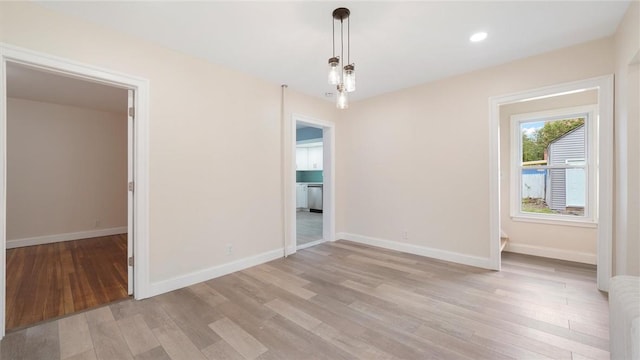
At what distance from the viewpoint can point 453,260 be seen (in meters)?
3.54

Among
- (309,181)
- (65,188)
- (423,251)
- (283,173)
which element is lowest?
(423,251)

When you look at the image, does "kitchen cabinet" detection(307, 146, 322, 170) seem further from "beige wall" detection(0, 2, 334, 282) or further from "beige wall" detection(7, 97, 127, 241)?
"beige wall" detection(7, 97, 127, 241)

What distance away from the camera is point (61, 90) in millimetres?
3992

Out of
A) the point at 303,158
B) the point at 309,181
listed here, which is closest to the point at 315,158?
the point at 303,158

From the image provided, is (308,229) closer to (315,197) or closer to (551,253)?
(315,197)

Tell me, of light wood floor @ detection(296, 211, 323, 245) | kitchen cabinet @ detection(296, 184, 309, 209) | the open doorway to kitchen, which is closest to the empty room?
light wood floor @ detection(296, 211, 323, 245)

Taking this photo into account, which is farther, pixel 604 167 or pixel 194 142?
pixel 194 142

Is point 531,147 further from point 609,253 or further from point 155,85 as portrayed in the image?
point 155,85

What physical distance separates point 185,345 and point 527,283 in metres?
3.44

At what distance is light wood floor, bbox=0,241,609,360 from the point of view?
70.1 inches

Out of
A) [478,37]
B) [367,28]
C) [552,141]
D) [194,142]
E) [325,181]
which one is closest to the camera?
[367,28]

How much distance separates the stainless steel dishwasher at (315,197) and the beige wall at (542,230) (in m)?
5.17

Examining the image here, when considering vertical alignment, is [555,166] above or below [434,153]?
below

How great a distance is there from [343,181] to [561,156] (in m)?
3.30
